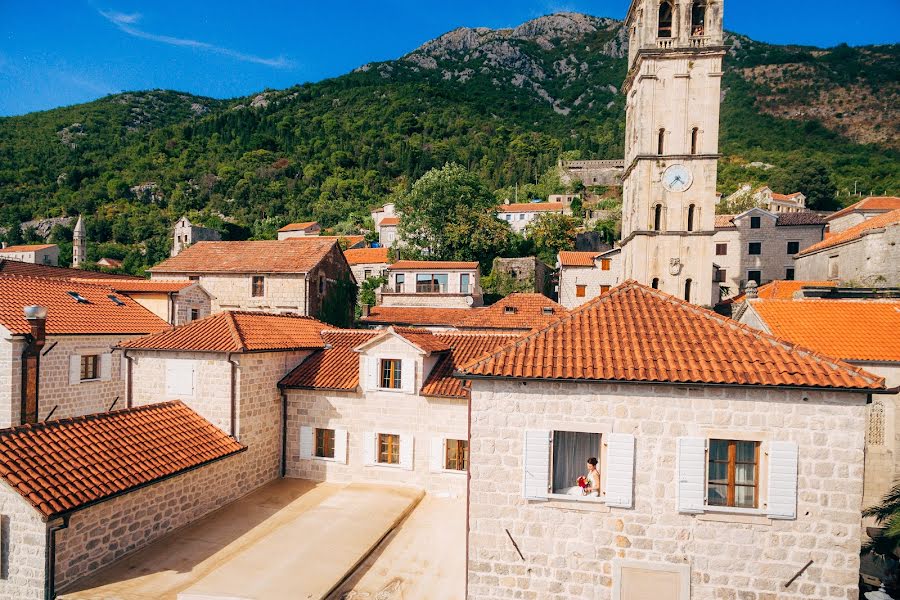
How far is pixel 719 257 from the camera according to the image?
44375 mm

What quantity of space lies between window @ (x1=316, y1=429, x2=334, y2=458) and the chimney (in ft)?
29.4

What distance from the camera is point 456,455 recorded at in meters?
14.8

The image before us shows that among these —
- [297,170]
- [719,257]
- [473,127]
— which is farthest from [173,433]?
[473,127]

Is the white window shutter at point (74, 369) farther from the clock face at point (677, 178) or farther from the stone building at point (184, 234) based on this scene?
the stone building at point (184, 234)

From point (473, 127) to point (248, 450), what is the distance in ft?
388

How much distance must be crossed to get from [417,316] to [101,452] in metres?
24.4

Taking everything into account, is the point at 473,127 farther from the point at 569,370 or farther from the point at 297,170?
the point at 569,370

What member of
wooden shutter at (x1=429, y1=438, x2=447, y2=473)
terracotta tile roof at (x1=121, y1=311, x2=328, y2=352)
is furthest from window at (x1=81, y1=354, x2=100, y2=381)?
wooden shutter at (x1=429, y1=438, x2=447, y2=473)

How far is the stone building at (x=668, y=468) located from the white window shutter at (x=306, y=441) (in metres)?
8.89

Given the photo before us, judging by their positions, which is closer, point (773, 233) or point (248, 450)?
point (248, 450)

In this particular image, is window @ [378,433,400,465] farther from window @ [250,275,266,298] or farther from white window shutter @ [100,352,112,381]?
window @ [250,275,266,298]

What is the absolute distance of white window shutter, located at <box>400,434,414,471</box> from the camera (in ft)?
49.7

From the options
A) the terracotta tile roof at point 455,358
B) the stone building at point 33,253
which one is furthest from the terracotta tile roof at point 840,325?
the stone building at point 33,253

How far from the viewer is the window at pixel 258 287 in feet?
98.9
